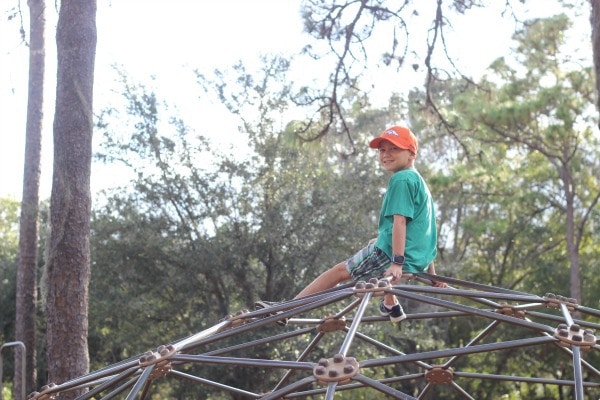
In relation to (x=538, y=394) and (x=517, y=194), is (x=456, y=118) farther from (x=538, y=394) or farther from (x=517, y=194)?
(x=538, y=394)

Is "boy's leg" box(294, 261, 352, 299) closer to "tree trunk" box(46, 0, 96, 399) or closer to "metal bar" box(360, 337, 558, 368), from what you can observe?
"metal bar" box(360, 337, 558, 368)

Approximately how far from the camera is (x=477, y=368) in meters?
19.2

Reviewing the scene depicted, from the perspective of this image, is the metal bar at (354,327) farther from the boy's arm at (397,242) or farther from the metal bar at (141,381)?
the metal bar at (141,381)

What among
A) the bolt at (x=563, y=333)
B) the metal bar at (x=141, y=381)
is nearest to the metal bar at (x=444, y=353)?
the bolt at (x=563, y=333)

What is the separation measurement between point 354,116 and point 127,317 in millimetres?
8528

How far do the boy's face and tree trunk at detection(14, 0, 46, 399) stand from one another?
7.97 metres

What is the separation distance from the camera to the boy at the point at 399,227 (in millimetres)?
4305

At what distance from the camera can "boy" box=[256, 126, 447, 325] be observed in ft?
14.1

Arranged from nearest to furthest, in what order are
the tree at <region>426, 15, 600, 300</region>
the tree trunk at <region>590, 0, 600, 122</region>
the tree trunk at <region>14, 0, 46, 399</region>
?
the tree trunk at <region>590, 0, 600, 122</region> → the tree trunk at <region>14, 0, 46, 399</region> → the tree at <region>426, 15, 600, 300</region>

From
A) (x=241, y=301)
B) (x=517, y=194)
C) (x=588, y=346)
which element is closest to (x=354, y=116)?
(x=517, y=194)

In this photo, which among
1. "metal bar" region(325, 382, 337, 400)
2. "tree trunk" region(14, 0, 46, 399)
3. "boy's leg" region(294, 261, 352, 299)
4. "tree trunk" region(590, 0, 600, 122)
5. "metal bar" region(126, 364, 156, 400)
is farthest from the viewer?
"tree trunk" region(14, 0, 46, 399)

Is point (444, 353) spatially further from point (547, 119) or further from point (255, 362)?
point (547, 119)

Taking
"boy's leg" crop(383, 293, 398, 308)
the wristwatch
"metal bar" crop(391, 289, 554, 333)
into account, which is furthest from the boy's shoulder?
"metal bar" crop(391, 289, 554, 333)

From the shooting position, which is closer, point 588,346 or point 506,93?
point 588,346
